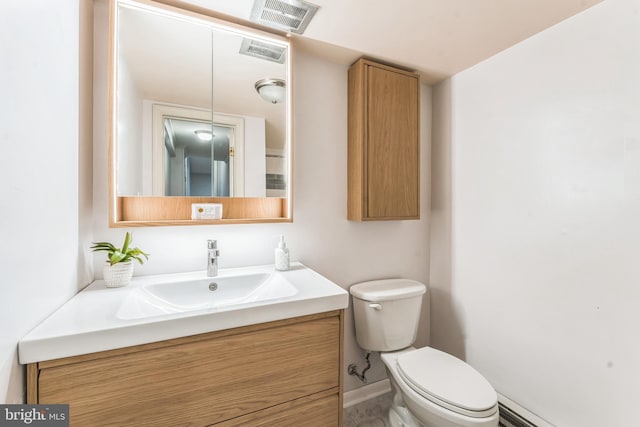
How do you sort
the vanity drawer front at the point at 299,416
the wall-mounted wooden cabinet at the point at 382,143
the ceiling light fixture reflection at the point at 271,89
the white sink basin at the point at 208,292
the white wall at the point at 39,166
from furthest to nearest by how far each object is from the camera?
the wall-mounted wooden cabinet at the point at 382,143
the ceiling light fixture reflection at the point at 271,89
the white sink basin at the point at 208,292
the vanity drawer front at the point at 299,416
the white wall at the point at 39,166

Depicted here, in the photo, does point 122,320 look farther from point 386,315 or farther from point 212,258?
point 386,315

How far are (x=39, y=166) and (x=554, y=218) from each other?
1935 millimetres

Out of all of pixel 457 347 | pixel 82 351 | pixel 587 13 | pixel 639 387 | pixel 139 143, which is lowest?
pixel 457 347

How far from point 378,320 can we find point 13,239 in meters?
1.42

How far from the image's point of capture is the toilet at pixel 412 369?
1070mm

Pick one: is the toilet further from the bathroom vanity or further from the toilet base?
the bathroom vanity

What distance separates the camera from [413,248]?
6.22 feet

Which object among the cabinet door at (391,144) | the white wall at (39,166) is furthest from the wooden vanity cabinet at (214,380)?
the cabinet door at (391,144)

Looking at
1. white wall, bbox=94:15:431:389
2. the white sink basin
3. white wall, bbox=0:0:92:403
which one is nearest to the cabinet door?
white wall, bbox=94:15:431:389

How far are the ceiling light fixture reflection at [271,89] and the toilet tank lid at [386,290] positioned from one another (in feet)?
3.68

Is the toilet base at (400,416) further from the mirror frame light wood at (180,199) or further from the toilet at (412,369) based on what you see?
the mirror frame light wood at (180,199)

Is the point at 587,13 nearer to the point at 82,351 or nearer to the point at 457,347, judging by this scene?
the point at 457,347

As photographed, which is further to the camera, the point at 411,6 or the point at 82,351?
the point at 411,6

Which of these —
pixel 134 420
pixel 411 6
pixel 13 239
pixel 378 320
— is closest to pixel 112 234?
pixel 13 239
